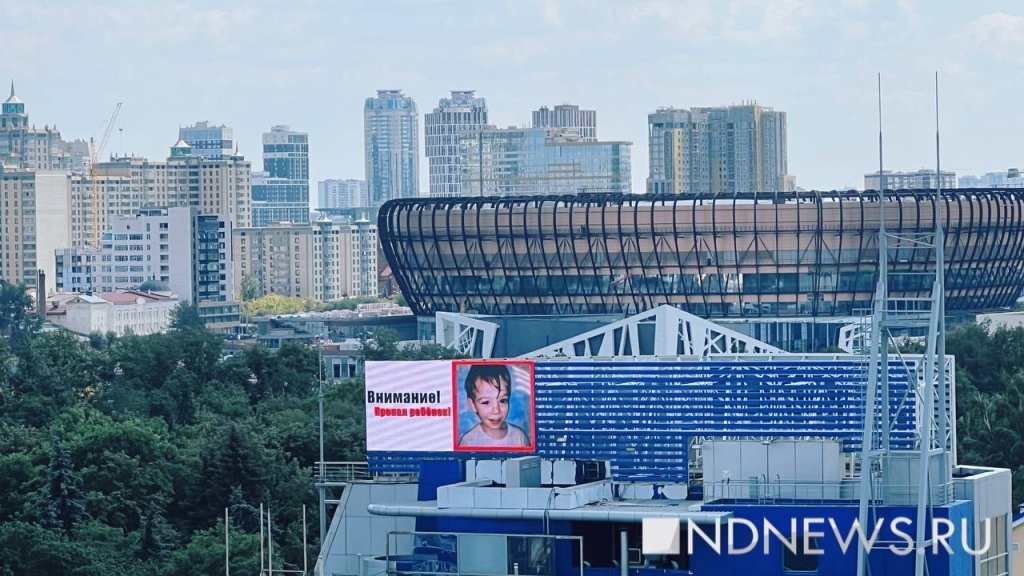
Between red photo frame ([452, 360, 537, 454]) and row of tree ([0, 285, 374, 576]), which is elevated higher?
red photo frame ([452, 360, 537, 454])

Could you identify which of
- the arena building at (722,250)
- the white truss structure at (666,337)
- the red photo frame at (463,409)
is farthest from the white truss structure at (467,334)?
the red photo frame at (463,409)

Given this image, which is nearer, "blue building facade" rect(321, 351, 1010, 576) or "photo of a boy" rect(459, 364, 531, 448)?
"blue building facade" rect(321, 351, 1010, 576)

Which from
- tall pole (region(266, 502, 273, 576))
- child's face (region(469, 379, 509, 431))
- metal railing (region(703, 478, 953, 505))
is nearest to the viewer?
metal railing (region(703, 478, 953, 505))

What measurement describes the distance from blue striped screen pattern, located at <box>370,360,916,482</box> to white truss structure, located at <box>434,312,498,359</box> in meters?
106

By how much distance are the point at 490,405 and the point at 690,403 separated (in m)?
5.64

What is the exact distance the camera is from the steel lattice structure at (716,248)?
190 metres

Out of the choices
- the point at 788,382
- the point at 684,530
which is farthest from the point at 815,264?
the point at 684,530

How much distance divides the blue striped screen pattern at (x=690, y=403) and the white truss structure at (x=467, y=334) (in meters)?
106

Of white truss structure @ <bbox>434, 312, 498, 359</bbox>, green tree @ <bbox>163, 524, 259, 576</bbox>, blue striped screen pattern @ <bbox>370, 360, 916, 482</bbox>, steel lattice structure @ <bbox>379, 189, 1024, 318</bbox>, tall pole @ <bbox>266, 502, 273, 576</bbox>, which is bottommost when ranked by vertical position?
green tree @ <bbox>163, 524, 259, 576</bbox>

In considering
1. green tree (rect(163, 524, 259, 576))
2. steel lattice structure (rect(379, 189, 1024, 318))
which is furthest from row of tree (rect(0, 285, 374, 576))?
steel lattice structure (rect(379, 189, 1024, 318))

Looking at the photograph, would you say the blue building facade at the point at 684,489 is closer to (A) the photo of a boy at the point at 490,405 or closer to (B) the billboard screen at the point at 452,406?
(B) the billboard screen at the point at 452,406

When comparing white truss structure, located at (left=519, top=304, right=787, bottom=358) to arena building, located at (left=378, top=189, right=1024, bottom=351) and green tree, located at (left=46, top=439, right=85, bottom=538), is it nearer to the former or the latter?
arena building, located at (left=378, top=189, right=1024, bottom=351)

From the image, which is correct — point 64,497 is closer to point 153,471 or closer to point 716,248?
point 153,471

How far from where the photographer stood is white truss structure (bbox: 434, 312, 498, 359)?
174m
